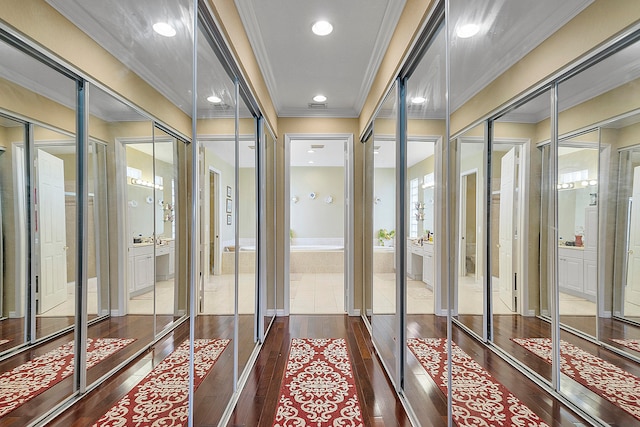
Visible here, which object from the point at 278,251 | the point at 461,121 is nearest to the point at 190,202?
the point at 461,121

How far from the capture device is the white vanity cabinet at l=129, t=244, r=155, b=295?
38.0 inches

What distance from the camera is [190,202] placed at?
4.91 ft

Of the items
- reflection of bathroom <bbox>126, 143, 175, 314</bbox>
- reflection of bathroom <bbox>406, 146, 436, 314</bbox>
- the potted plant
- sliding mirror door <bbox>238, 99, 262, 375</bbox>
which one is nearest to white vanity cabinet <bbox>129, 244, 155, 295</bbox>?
reflection of bathroom <bbox>126, 143, 175, 314</bbox>

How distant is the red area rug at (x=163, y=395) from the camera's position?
92 cm

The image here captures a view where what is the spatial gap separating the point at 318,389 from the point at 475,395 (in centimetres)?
146

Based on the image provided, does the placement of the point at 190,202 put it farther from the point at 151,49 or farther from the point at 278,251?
the point at 278,251

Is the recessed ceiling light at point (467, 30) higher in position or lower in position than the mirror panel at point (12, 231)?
higher

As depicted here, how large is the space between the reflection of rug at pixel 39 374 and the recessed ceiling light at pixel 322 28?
2470mm

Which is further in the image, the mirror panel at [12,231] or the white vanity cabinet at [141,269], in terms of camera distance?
the white vanity cabinet at [141,269]

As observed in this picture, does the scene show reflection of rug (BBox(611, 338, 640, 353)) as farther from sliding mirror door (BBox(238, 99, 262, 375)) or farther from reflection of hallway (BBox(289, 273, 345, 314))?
reflection of hallway (BBox(289, 273, 345, 314))

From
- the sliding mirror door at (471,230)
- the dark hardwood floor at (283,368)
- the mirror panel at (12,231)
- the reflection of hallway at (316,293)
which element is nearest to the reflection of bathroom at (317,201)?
the reflection of hallway at (316,293)

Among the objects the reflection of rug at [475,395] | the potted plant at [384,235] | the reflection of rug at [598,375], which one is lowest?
the reflection of rug at [475,395]

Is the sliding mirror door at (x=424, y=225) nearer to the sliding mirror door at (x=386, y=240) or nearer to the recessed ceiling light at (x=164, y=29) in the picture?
the sliding mirror door at (x=386, y=240)

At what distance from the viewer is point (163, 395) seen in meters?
1.20
